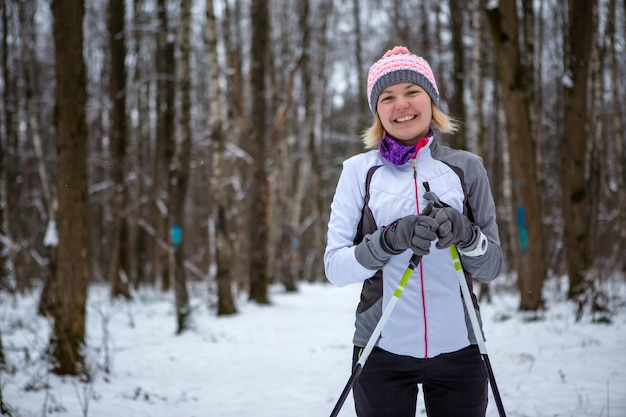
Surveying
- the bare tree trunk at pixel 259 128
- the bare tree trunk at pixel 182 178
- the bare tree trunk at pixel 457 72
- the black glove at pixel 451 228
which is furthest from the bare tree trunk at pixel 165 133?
the black glove at pixel 451 228

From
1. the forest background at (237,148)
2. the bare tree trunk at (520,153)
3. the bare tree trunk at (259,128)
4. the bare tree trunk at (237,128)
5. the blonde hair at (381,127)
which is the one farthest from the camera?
the bare tree trunk at (259,128)

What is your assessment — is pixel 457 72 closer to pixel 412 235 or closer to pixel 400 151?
pixel 400 151

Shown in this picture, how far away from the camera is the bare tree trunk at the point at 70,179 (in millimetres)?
4590

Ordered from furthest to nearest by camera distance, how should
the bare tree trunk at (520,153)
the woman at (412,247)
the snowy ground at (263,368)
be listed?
1. the bare tree trunk at (520,153)
2. the snowy ground at (263,368)
3. the woman at (412,247)

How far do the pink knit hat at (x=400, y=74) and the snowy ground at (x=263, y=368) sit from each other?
268 cm

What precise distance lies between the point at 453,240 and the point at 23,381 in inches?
174

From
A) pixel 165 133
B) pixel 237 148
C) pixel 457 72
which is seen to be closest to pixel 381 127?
pixel 457 72

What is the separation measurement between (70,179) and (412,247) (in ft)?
12.7

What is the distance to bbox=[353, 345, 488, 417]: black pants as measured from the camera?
1.80 m

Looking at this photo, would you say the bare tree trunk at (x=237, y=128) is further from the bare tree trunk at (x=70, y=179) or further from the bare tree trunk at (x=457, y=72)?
the bare tree trunk at (x=70, y=179)

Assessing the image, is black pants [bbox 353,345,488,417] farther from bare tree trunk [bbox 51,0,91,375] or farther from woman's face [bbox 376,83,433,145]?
bare tree trunk [bbox 51,0,91,375]

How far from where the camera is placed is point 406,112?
1951mm

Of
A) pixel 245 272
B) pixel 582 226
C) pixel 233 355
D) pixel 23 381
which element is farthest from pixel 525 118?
pixel 245 272

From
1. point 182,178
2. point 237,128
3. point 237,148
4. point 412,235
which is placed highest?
point 237,128
